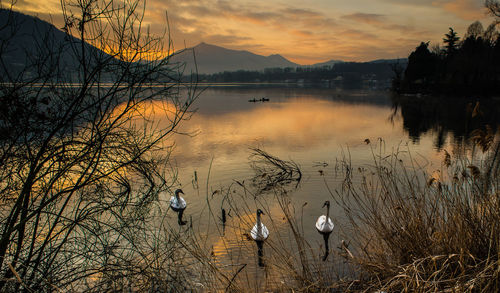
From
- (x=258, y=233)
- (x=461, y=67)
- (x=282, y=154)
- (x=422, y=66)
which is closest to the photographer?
(x=258, y=233)

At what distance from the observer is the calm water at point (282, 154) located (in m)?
8.50

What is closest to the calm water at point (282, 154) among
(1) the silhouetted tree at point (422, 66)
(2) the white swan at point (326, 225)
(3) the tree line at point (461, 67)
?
(2) the white swan at point (326, 225)

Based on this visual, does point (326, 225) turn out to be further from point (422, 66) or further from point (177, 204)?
point (422, 66)

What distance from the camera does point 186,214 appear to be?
391 inches

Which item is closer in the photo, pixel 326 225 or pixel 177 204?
pixel 326 225

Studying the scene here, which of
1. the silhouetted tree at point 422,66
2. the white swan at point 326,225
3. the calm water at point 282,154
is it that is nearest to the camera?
the white swan at point 326,225

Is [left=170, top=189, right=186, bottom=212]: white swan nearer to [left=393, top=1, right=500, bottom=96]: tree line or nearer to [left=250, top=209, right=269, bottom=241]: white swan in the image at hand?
[left=250, top=209, right=269, bottom=241]: white swan

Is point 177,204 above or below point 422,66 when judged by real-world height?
below

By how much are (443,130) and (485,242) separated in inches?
1045

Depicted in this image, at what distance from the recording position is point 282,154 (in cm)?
1878

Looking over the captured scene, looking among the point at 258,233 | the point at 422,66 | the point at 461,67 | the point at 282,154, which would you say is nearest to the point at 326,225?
the point at 258,233

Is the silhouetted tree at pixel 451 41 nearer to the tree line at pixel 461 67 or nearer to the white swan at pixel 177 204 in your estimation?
the tree line at pixel 461 67

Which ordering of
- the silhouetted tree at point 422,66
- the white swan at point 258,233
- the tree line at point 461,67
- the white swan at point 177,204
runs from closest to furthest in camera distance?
the white swan at point 258,233 < the white swan at point 177,204 < the tree line at point 461,67 < the silhouetted tree at point 422,66

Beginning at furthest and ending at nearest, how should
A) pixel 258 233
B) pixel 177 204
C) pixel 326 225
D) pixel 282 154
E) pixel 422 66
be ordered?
1. pixel 422 66
2. pixel 282 154
3. pixel 177 204
4. pixel 326 225
5. pixel 258 233
